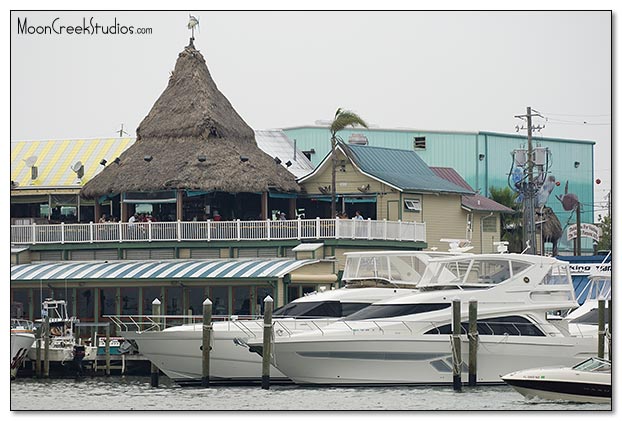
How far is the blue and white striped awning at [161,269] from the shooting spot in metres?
43.7

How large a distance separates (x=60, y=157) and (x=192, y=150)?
5842mm

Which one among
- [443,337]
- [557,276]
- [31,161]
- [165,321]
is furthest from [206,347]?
[31,161]

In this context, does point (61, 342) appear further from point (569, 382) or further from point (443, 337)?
point (569, 382)

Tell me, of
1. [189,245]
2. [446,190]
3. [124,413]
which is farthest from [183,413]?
[446,190]

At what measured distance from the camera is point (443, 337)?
35500mm

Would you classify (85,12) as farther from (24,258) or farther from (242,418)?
(24,258)

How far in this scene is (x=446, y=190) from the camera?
49.5m

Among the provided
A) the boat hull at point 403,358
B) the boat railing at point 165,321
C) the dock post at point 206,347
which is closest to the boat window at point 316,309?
the boat railing at point 165,321

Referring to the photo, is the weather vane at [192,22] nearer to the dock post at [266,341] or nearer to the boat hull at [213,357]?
the dock post at [266,341]

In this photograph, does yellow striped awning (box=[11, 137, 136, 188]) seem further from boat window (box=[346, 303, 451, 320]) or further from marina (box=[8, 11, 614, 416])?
boat window (box=[346, 303, 451, 320])

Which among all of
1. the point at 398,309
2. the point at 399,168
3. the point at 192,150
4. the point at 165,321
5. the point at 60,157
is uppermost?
the point at 192,150

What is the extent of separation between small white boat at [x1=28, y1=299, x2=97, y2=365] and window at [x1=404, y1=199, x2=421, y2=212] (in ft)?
32.9

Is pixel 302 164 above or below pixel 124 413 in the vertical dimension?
above

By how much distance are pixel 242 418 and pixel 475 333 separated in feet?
22.7
